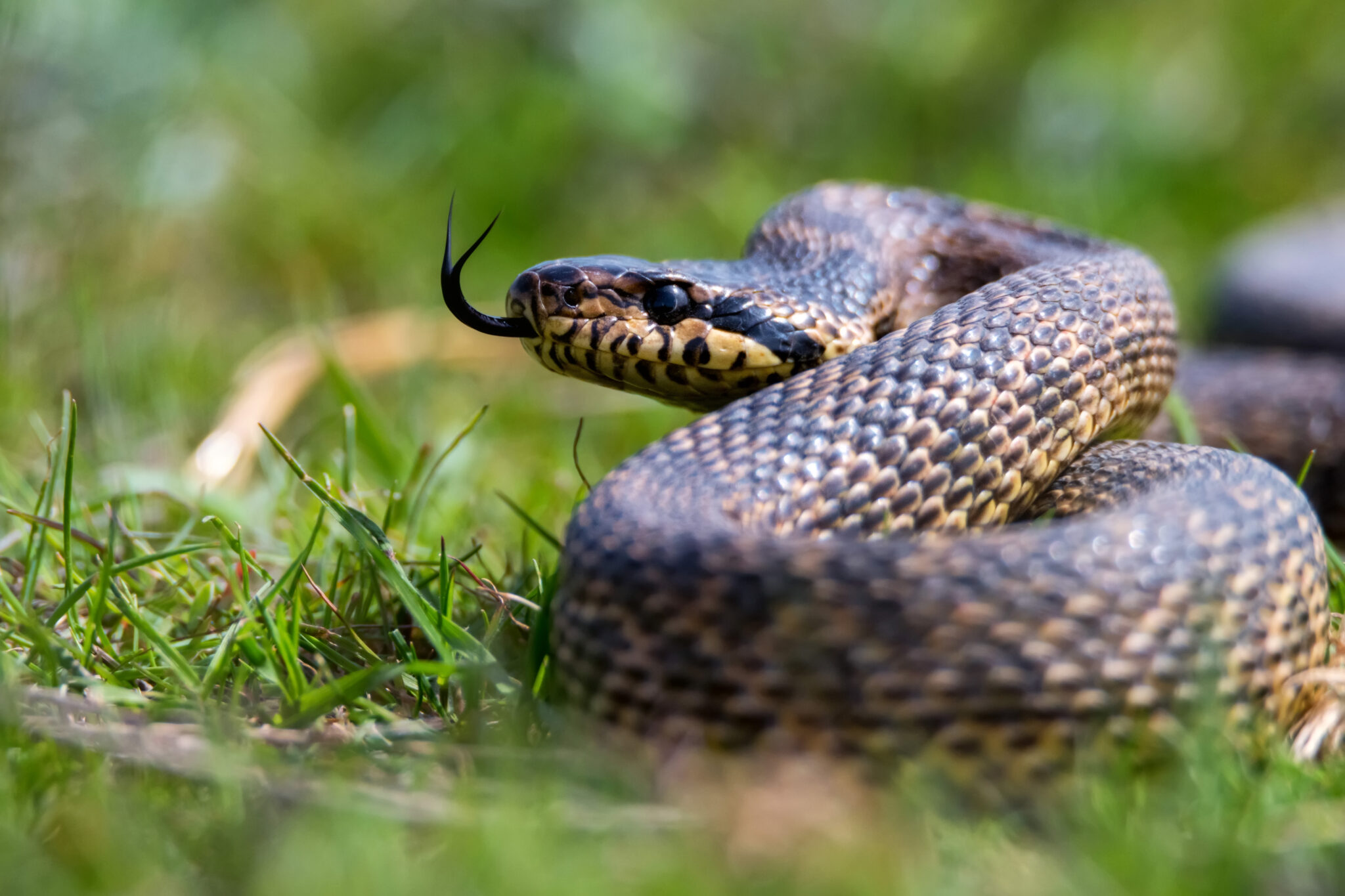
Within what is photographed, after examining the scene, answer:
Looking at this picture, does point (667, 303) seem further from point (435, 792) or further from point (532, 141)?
point (532, 141)

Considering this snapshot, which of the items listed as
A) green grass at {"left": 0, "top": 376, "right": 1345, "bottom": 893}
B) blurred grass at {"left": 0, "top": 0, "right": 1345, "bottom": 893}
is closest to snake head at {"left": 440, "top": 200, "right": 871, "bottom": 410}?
blurred grass at {"left": 0, "top": 0, "right": 1345, "bottom": 893}

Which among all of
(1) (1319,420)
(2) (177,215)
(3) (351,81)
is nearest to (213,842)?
(1) (1319,420)

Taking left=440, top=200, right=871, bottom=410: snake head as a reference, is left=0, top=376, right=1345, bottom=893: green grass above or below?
below

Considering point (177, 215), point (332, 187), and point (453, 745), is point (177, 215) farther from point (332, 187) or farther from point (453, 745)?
point (453, 745)

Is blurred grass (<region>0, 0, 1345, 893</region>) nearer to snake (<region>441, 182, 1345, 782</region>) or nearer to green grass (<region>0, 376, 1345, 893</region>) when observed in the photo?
green grass (<region>0, 376, 1345, 893</region>)

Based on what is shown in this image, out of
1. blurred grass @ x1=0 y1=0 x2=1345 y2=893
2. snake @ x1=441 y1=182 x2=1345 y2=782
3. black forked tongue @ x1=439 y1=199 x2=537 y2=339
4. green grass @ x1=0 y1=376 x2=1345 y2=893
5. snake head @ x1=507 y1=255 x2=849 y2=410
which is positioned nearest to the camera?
green grass @ x1=0 y1=376 x2=1345 y2=893

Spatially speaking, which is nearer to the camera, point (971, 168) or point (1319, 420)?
point (1319, 420)
